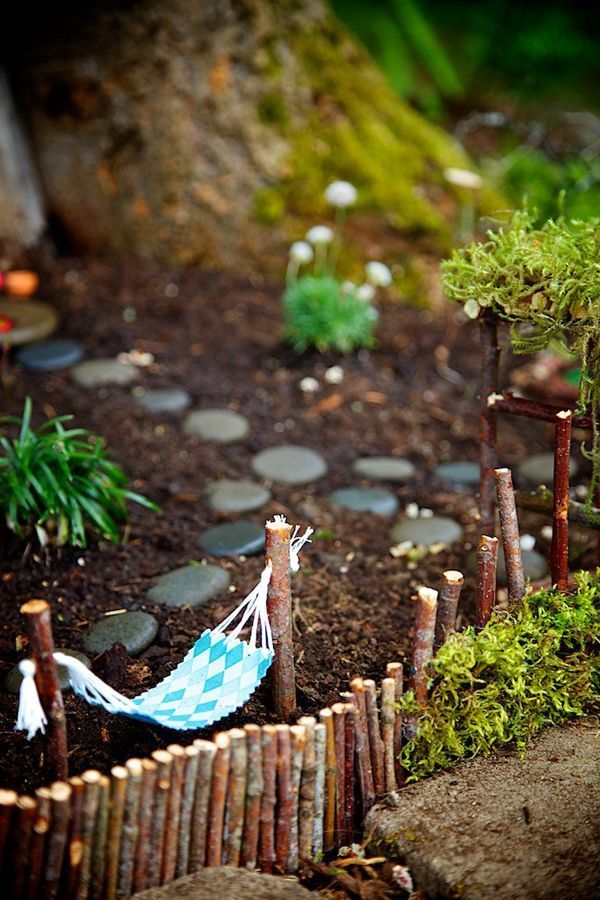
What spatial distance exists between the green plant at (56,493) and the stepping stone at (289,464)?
2.65ft

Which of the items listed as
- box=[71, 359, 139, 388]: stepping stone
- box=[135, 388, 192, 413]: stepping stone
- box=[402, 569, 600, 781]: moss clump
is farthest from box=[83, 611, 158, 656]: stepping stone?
box=[71, 359, 139, 388]: stepping stone

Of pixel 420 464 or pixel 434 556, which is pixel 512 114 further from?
pixel 434 556

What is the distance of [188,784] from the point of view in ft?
6.45

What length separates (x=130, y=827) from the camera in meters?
1.92

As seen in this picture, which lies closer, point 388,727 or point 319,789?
point 319,789

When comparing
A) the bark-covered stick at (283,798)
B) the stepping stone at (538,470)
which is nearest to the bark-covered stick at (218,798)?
the bark-covered stick at (283,798)

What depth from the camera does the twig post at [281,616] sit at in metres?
2.30

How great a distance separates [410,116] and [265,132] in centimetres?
121

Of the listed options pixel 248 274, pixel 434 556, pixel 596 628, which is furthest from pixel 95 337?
pixel 596 628

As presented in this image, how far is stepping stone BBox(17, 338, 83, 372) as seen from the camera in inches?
196

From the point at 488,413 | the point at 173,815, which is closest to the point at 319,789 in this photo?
the point at 173,815

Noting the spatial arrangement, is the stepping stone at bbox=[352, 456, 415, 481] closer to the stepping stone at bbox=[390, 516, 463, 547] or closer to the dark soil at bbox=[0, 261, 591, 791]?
the dark soil at bbox=[0, 261, 591, 791]

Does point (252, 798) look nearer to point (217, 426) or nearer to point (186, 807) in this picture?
point (186, 807)

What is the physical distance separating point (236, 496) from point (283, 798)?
1.98m
